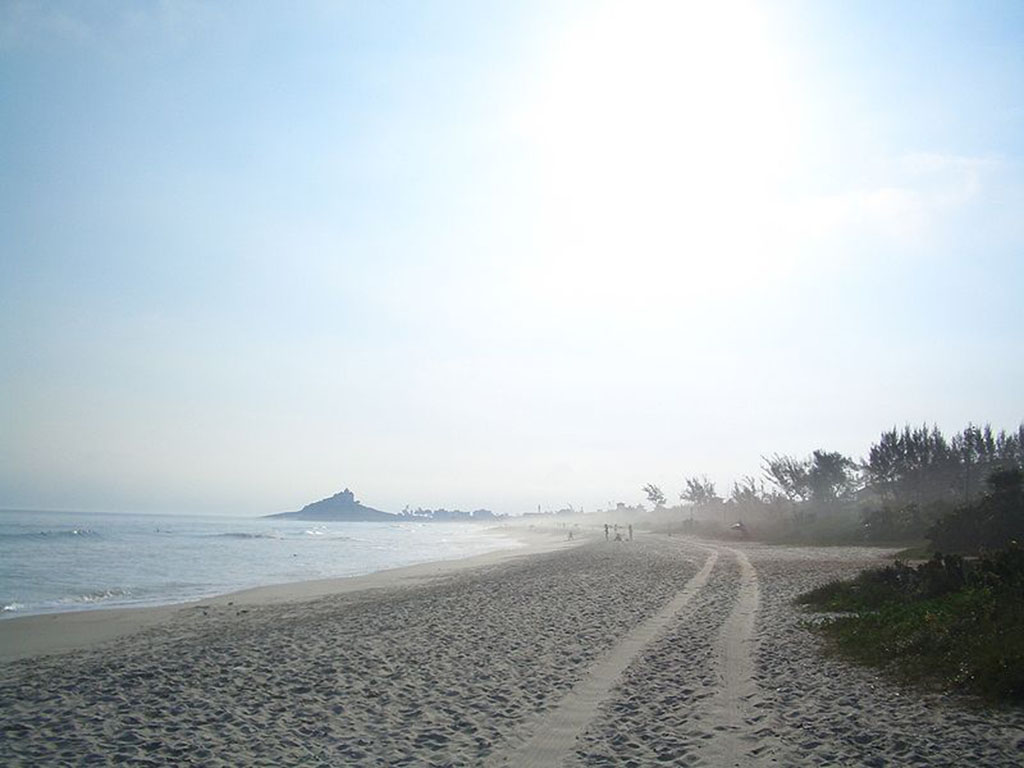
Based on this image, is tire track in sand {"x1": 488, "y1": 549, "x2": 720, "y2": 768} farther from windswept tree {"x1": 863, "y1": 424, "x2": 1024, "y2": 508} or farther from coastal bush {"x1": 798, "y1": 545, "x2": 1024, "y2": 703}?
windswept tree {"x1": 863, "y1": 424, "x2": 1024, "y2": 508}

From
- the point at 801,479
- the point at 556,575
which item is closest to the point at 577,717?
the point at 556,575

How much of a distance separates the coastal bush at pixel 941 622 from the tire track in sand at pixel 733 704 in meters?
1.55

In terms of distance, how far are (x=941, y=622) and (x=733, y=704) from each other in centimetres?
432

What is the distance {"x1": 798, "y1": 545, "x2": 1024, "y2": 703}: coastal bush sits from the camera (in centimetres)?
802

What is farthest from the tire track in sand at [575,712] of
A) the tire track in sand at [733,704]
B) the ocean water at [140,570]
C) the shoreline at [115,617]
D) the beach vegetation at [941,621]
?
the ocean water at [140,570]

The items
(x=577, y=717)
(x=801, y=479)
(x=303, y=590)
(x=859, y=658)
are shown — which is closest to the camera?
(x=577, y=717)

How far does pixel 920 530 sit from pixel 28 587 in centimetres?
4410

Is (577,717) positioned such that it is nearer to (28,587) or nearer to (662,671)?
(662,671)

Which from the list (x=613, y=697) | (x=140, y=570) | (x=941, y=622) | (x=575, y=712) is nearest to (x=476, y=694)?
(x=575, y=712)

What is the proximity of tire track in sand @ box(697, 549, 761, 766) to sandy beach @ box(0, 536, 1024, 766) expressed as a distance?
33 millimetres

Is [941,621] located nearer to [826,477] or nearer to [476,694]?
[476,694]

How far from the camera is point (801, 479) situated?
72.1 meters

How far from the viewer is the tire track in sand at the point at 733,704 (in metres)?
6.71

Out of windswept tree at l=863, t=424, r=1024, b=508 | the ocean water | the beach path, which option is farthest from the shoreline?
windswept tree at l=863, t=424, r=1024, b=508
